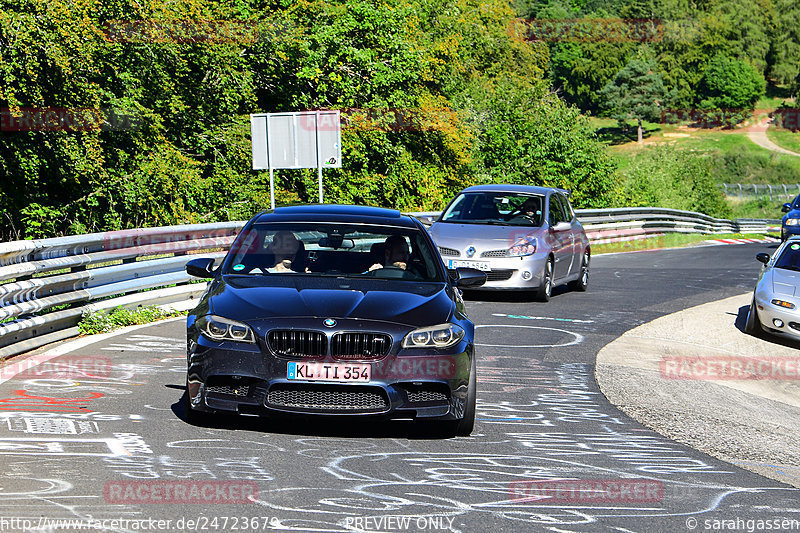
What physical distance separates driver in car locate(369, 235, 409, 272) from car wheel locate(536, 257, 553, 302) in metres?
8.30

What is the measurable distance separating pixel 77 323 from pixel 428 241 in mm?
5012

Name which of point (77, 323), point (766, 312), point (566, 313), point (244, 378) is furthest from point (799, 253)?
point (244, 378)

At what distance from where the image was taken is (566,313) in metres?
15.2

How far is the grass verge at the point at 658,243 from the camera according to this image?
3122cm

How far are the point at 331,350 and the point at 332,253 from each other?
152 cm

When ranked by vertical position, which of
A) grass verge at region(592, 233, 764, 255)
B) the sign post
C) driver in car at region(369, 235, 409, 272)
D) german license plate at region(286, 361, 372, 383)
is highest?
the sign post

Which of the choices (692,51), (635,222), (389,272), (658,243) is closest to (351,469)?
(389,272)

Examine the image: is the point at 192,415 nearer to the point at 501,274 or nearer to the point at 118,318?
the point at 118,318

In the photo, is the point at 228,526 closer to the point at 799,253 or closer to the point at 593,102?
the point at 799,253

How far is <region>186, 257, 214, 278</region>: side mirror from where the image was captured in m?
8.16

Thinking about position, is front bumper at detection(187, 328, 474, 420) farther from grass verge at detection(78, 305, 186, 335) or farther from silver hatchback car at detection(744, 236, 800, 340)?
silver hatchback car at detection(744, 236, 800, 340)

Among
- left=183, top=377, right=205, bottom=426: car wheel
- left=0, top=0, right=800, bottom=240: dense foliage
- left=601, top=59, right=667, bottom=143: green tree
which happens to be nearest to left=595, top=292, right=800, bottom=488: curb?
left=183, top=377, right=205, bottom=426: car wheel

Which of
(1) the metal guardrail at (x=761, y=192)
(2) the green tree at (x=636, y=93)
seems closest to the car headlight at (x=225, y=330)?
(1) the metal guardrail at (x=761, y=192)

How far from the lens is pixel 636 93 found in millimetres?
140000
